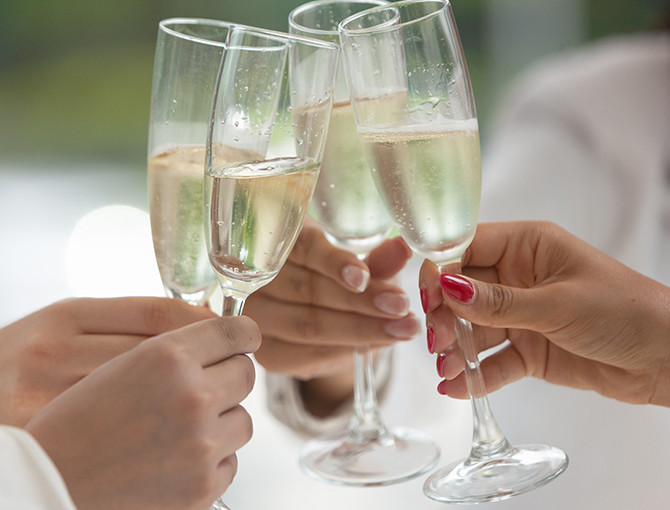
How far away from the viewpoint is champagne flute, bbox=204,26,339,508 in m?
0.78

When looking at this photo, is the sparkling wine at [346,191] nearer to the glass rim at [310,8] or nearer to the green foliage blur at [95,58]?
the glass rim at [310,8]

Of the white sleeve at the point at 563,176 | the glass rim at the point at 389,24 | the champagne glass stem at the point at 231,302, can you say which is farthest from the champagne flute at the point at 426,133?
the white sleeve at the point at 563,176

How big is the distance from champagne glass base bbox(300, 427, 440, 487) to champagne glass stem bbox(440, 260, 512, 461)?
165 millimetres

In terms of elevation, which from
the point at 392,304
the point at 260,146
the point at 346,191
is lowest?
the point at 392,304

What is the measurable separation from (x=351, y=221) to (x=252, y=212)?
0.38m

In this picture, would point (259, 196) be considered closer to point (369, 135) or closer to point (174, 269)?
point (369, 135)

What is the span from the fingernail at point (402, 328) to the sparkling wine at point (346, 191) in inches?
7.9

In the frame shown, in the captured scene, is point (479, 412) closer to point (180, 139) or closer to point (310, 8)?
point (180, 139)

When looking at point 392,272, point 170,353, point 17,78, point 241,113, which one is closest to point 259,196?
point 241,113

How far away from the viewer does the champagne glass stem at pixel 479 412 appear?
937 mm

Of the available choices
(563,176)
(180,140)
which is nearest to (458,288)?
(180,140)

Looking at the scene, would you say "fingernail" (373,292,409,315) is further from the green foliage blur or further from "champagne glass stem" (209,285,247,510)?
the green foliage blur

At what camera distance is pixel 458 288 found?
2.87 feet

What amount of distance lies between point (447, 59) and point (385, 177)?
6.8 inches
